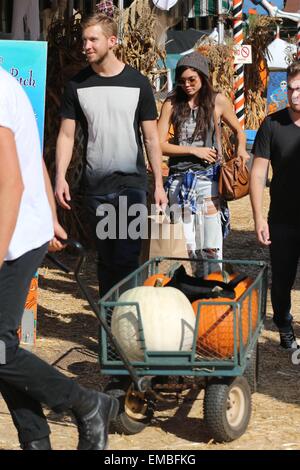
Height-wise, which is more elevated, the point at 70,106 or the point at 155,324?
the point at 70,106

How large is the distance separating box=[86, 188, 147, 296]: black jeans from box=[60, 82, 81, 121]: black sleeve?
534mm

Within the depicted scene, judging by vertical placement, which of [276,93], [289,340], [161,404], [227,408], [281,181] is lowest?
[276,93]

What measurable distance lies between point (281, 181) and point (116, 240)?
1.13m

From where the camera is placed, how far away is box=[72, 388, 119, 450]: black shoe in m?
4.70

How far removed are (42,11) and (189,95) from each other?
4109mm

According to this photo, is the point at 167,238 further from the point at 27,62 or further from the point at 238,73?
the point at 238,73

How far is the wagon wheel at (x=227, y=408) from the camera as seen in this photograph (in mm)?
5297

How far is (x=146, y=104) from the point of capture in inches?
266

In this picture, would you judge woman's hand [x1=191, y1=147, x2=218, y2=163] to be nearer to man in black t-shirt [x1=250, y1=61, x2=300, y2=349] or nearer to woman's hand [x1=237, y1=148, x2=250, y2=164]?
woman's hand [x1=237, y1=148, x2=250, y2=164]

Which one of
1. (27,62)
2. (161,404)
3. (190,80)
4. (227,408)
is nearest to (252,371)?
(161,404)

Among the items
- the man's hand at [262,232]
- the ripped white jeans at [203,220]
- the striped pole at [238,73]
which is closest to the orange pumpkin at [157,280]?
the man's hand at [262,232]

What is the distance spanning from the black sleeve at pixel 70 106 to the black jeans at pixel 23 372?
7.92 ft

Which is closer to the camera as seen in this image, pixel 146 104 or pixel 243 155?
pixel 146 104

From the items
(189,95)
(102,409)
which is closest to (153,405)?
(102,409)
